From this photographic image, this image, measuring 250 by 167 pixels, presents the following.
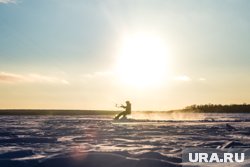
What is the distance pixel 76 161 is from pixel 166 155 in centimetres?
265

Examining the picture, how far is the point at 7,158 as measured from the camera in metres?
10.5

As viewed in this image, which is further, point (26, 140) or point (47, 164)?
point (26, 140)

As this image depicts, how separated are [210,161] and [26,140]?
28.0ft

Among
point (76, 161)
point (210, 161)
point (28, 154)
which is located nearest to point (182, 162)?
point (210, 161)

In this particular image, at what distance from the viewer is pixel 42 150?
12.5 metres

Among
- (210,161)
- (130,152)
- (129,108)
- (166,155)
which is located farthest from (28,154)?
(129,108)

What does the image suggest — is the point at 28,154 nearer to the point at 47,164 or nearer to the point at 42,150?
the point at 42,150

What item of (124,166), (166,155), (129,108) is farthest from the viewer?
(129,108)

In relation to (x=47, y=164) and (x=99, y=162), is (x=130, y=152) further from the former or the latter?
(x=47, y=164)

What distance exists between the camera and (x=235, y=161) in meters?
10.0

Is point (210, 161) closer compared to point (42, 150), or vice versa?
point (210, 161)

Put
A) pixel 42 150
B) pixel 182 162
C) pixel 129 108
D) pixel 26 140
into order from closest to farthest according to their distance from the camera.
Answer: pixel 182 162, pixel 42 150, pixel 26 140, pixel 129 108

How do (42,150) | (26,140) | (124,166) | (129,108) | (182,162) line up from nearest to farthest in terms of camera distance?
(124,166) < (182,162) < (42,150) < (26,140) < (129,108)

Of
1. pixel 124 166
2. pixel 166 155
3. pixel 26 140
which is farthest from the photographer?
pixel 26 140
